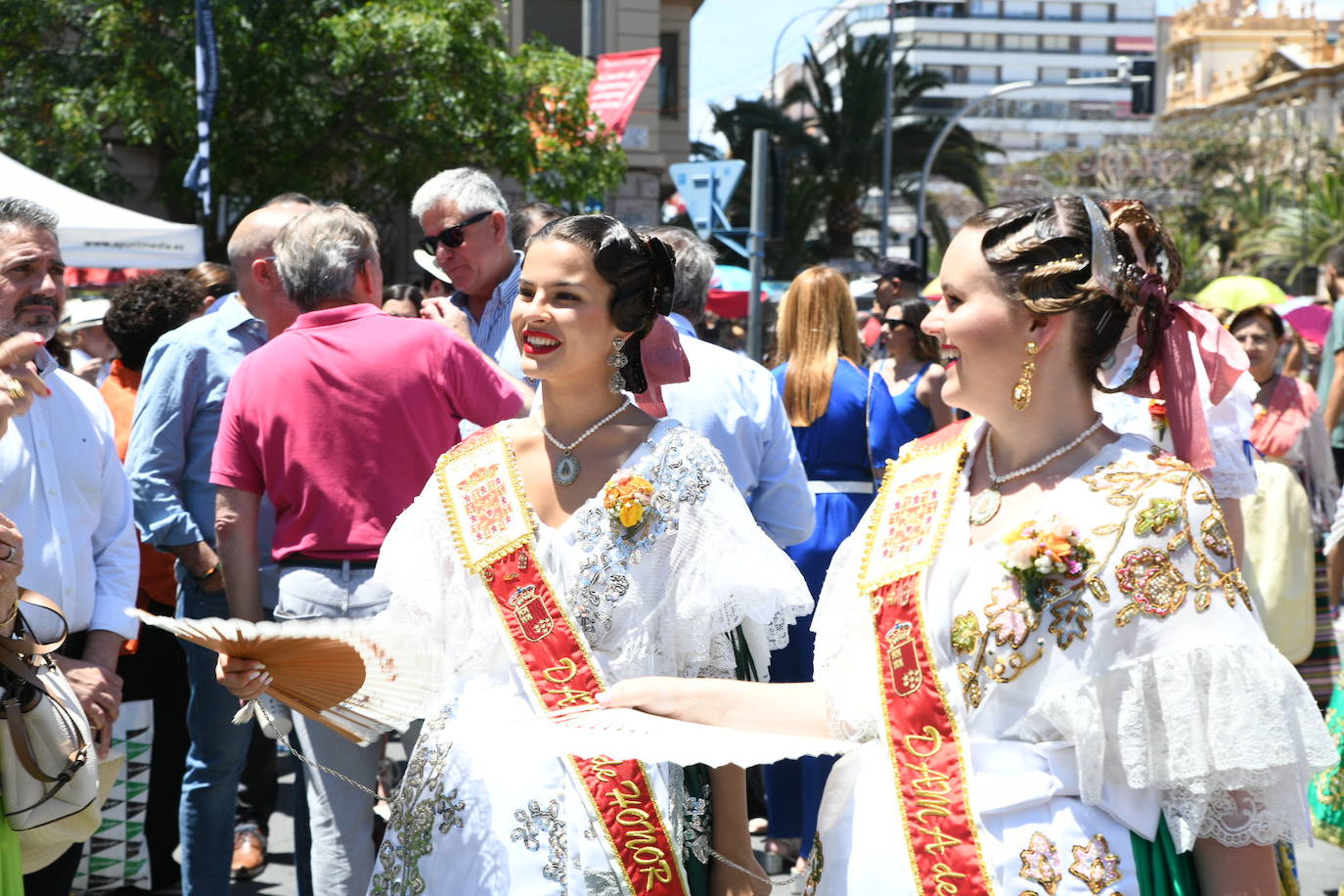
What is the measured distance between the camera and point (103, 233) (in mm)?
8016

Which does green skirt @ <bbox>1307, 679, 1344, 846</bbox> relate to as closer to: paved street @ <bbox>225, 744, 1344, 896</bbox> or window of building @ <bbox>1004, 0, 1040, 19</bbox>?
paved street @ <bbox>225, 744, 1344, 896</bbox>

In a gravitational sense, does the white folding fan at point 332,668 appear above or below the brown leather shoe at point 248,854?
above

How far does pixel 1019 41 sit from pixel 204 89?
136 metres

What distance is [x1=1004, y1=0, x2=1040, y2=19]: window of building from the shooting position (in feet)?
456

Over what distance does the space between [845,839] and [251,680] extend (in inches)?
41.8

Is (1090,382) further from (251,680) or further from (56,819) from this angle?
(56,819)

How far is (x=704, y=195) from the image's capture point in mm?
9445

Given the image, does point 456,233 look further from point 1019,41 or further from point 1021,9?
point 1021,9

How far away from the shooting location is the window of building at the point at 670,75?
29406 mm

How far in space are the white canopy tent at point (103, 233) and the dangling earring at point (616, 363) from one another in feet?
17.8

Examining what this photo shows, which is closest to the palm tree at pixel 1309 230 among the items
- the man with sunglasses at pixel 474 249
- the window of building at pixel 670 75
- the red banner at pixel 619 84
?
the window of building at pixel 670 75

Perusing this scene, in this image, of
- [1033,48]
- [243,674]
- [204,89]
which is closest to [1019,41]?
[1033,48]

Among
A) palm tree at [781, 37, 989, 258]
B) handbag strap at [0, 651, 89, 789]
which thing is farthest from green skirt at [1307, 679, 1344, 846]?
palm tree at [781, 37, 989, 258]

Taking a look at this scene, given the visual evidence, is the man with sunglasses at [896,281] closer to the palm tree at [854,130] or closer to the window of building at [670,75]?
the palm tree at [854,130]
